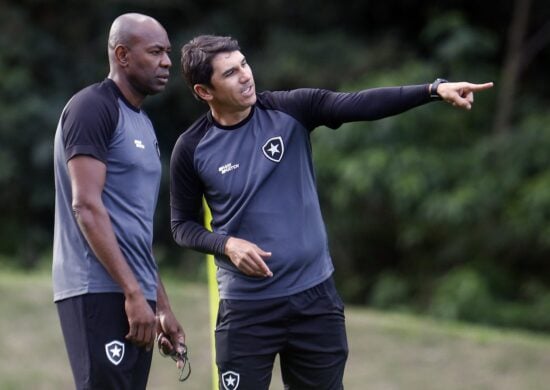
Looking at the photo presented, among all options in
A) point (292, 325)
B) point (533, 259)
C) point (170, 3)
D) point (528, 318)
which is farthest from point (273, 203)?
point (170, 3)

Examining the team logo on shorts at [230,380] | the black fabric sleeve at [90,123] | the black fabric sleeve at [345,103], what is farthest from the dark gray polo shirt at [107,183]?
the black fabric sleeve at [345,103]

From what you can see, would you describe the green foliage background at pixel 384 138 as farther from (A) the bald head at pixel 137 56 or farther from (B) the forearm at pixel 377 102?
(A) the bald head at pixel 137 56

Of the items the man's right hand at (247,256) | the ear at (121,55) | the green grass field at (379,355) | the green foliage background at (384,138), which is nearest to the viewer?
the man's right hand at (247,256)

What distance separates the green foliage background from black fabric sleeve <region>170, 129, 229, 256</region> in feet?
24.1

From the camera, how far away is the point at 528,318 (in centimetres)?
1173

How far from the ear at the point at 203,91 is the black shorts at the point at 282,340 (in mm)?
794

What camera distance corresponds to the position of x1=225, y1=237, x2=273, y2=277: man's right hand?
166 inches

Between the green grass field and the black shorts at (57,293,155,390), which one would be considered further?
the green grass field

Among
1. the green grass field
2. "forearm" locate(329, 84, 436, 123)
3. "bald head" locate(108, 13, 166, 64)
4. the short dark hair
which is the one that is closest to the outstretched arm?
"forearm" locate(329, 84, 436, 123)

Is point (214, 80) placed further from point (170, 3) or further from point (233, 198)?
point (170, 3)

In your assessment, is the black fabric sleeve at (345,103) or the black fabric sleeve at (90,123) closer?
the black fabric sleeve at (90,123)

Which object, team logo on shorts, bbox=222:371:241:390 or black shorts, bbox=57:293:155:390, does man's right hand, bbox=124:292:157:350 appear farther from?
team logo on shorts, bbox=222:371:241:390

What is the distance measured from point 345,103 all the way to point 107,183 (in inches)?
37.0

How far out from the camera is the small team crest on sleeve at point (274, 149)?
174 inches
